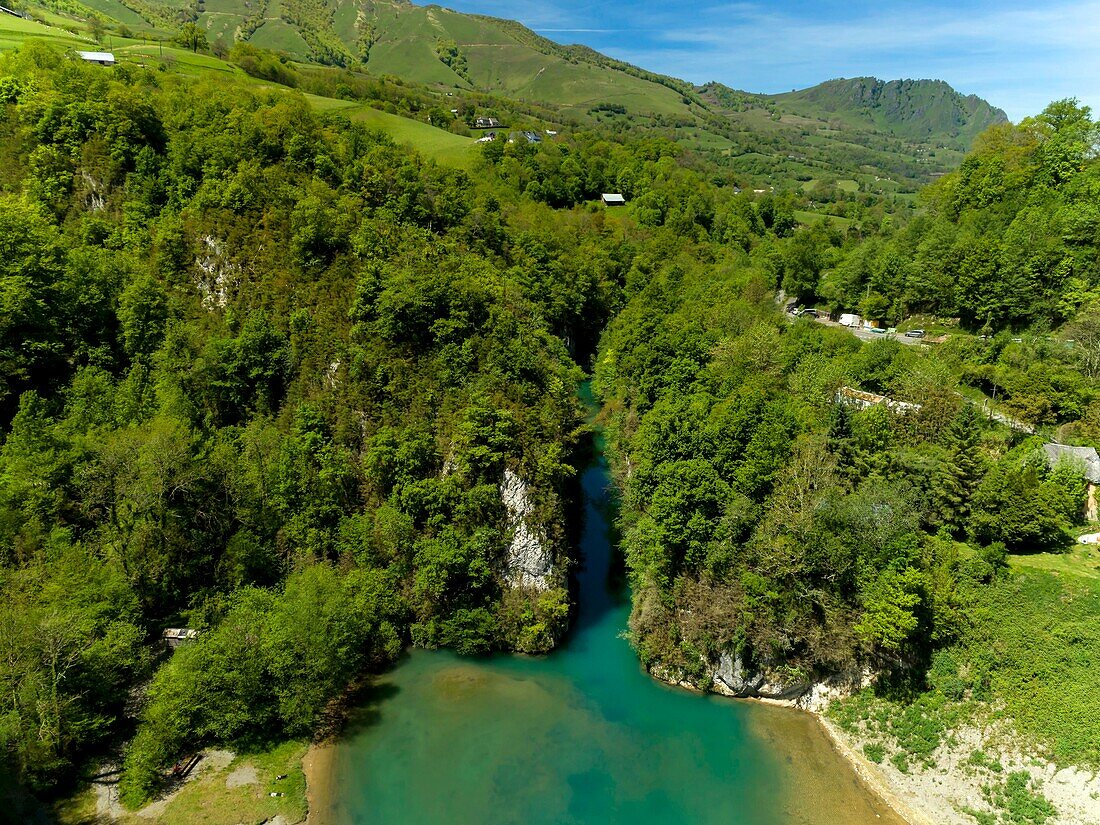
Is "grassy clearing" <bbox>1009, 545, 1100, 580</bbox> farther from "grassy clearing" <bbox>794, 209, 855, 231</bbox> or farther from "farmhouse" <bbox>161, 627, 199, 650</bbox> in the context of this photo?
"grassy clearing" <bbox>794, 209, 855, 231</bbox>

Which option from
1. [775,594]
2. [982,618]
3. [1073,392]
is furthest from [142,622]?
[1073,392]

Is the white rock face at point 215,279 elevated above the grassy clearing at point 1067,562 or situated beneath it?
elevated above

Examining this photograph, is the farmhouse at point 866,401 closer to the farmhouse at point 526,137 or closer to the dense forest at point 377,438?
the dense forest at point 377,438

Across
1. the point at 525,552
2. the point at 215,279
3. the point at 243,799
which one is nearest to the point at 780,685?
the point at 525,552

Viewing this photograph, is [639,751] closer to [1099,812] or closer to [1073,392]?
[1099,812]

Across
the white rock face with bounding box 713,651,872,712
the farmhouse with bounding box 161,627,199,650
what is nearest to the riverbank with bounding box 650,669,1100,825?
the white rock face with bounding box 713,651,872,712

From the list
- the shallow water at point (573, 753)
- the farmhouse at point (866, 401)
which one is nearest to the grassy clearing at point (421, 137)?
the farmhouse at point (866, 401)
